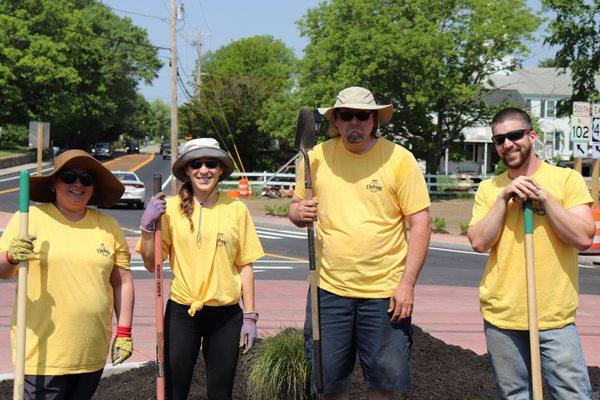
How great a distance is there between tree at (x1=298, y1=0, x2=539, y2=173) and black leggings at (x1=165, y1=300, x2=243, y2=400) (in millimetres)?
36681

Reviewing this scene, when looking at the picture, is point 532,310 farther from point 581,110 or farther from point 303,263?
point 581,110

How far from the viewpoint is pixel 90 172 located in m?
4.26

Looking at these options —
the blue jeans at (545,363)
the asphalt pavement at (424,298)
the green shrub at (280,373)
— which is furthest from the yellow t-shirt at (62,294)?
the asphalt pavement at (424,298)

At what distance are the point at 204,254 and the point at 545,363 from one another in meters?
1.66

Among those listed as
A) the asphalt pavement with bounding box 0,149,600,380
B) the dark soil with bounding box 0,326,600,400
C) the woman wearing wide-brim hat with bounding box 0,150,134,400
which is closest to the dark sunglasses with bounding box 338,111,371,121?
the woman wearing wide-brim hat with bounding box 0,150,134,400

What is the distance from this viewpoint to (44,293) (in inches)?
158

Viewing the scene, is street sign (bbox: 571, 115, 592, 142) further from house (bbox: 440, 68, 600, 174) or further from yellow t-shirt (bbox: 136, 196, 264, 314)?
house (bbox: 440, 68, 600, 174)

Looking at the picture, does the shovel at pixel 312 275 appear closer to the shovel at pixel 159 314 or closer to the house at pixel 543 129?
the shovel at pixel 159 314

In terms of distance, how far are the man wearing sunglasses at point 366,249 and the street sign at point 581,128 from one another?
12.4m

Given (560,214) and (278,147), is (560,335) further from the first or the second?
(278,147)

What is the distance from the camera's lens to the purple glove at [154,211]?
4426 mm

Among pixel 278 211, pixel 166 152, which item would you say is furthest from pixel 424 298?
pixel 166 152

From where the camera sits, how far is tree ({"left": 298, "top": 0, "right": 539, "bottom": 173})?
41188 mm

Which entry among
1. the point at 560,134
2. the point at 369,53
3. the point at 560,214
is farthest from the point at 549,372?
the point at 560,134
